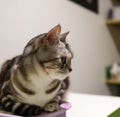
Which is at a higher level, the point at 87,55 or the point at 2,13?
the point at 2,13

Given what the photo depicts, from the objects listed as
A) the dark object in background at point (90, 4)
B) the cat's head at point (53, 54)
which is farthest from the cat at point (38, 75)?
the dark object in background at point (90, 4)

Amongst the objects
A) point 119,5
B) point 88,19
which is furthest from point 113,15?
point 88,19

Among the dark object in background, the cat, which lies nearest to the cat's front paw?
the cat

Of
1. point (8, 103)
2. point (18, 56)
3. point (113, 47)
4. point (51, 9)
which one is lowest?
point (113, 47)

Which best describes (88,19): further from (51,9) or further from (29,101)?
(29,101)

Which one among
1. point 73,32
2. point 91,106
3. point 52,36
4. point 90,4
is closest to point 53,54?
point 52,36

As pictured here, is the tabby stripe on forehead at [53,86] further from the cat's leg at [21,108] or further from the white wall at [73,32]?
the white wall at [73,32]

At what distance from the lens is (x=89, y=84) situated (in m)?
1.50

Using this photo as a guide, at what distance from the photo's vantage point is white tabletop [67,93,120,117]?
76 centimetres

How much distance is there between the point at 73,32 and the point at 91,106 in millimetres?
489

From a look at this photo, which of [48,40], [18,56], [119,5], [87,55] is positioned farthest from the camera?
[119,5]

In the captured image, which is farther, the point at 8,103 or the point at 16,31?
the point at 16,31

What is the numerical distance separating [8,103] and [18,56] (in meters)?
0.15

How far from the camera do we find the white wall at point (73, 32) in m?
0.81
